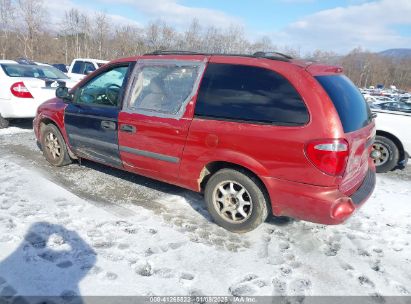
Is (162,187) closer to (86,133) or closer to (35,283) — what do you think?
(86,133)

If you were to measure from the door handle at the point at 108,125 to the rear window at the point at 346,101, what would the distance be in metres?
2.46

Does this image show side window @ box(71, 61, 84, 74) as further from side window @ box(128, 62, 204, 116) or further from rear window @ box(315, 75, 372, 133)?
rear window @ box(315, 75, 372, 133)

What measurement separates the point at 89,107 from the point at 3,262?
2.22 metres

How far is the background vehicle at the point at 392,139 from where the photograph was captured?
588cm

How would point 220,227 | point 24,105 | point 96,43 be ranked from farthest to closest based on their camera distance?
point 96,43 < point 24,105 < point 220,227

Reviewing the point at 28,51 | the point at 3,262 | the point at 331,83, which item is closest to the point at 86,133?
the point at 3,262

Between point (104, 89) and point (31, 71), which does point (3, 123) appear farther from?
point (104, 89)

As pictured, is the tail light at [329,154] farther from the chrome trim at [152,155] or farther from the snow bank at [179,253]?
the chrome trim at [152,155]

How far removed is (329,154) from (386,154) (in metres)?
3.85

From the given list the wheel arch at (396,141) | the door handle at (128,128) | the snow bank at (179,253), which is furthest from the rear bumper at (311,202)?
the wheel arch at (396,141)

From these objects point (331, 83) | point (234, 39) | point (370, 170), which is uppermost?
point (234, 39)

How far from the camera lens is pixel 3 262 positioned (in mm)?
2869

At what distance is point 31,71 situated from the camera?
314 inches

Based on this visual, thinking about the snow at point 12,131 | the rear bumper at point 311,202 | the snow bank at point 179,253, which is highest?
the rear bumper at point 311,202
